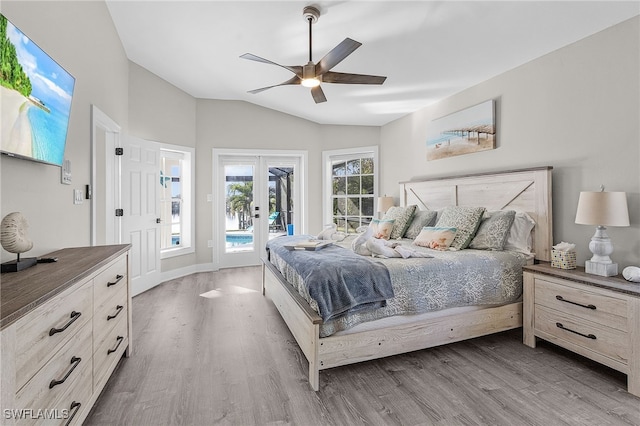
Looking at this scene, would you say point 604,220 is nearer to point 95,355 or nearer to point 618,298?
point 618,298

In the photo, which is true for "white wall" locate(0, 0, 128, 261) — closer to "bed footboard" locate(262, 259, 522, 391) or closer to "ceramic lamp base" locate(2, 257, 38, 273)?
"ceramic lamp base" locate(2, 257, 38, 273)

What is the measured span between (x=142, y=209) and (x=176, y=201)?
0.95 m

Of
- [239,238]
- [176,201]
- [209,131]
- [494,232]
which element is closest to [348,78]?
[494,232]

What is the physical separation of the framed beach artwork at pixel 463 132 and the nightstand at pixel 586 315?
1.60m

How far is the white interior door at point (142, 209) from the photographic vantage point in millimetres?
3756

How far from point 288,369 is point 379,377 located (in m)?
0.64

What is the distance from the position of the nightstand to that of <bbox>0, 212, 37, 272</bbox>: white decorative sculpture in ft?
11.0

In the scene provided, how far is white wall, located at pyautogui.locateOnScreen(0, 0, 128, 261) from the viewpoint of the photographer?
5.62 ft

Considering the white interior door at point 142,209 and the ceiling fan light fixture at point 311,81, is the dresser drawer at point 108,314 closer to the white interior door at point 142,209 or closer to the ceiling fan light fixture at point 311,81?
the white interior door at point 142,209

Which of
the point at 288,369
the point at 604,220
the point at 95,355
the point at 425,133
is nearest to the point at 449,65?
the point at 425,133

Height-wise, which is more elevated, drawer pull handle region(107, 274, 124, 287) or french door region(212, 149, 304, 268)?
french door region(212, 149, 304, 268)

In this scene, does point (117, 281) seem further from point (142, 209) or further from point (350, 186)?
point (350, 186)

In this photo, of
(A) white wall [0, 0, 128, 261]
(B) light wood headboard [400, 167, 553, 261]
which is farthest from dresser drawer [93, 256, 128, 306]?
(B) light wood headboard [400, 167, 553, 261]

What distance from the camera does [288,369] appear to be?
2.18 m
